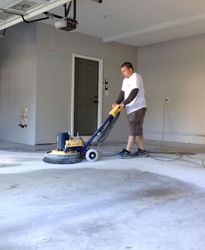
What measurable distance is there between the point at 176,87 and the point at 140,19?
221cm

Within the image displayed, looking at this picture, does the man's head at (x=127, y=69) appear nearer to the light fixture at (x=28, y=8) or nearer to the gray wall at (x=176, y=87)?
the light fixture at (x=28, y=8)

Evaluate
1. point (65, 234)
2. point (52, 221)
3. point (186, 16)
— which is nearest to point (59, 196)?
point (52, 221)

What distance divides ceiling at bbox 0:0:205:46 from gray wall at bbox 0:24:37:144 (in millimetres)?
1221

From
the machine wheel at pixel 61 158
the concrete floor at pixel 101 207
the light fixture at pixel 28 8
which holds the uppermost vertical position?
the light fixture at pixel 28 8

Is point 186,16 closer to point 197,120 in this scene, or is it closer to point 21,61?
point 197,120

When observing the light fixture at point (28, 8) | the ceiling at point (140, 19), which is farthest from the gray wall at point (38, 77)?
the light fixture at point (28, 8)

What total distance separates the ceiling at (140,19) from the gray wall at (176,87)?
0.40 m

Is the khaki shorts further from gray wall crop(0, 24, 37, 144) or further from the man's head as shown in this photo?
gray wall crop(0, 24, 37, 144)

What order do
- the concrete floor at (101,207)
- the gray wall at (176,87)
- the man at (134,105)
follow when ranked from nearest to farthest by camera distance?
1. the concrete floor at (101,207)
2. the man at (134,105)
3. the gray wall at (176,87)

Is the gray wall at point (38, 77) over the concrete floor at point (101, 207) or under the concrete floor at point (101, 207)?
over

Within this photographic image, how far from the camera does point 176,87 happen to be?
7902mm

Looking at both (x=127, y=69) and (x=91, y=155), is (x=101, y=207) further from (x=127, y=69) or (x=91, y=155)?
(x=127, y=69)

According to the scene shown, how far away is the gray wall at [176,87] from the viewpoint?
24.5 ft

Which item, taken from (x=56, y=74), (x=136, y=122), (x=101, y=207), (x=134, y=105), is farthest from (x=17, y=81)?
(x=101, y=207)
